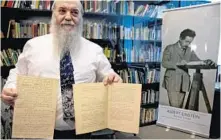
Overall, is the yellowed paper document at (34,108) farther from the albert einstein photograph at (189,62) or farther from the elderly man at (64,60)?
the albert einstein photograph at (189,62)

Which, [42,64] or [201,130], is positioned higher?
[42,64]

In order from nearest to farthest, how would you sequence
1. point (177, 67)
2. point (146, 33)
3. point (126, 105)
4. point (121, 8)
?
point (126, 105) < point (177, 67) < point (121, 8) < point (146, 33)

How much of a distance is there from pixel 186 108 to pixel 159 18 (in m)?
1.61

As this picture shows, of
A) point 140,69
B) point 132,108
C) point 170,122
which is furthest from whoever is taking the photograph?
point 140,69

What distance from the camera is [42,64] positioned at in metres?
1.35

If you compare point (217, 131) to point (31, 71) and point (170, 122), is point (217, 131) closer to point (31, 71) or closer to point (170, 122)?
point (170, 122)

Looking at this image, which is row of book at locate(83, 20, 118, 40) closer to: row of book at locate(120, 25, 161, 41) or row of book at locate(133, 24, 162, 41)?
row of book at locate(120, 25, 161, 41)

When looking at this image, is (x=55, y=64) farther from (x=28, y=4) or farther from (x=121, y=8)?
(x=121, y=8)

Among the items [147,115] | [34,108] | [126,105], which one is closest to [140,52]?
[147,115]

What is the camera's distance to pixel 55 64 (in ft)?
4.47

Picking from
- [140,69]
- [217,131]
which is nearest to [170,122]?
[217,131]

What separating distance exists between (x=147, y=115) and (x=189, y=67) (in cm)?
125

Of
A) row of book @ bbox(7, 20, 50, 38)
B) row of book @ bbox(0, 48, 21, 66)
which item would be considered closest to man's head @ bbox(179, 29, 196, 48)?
row of book @ bbox(7, 20, 50, 38)

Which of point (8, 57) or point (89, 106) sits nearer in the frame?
point (89, 106)
